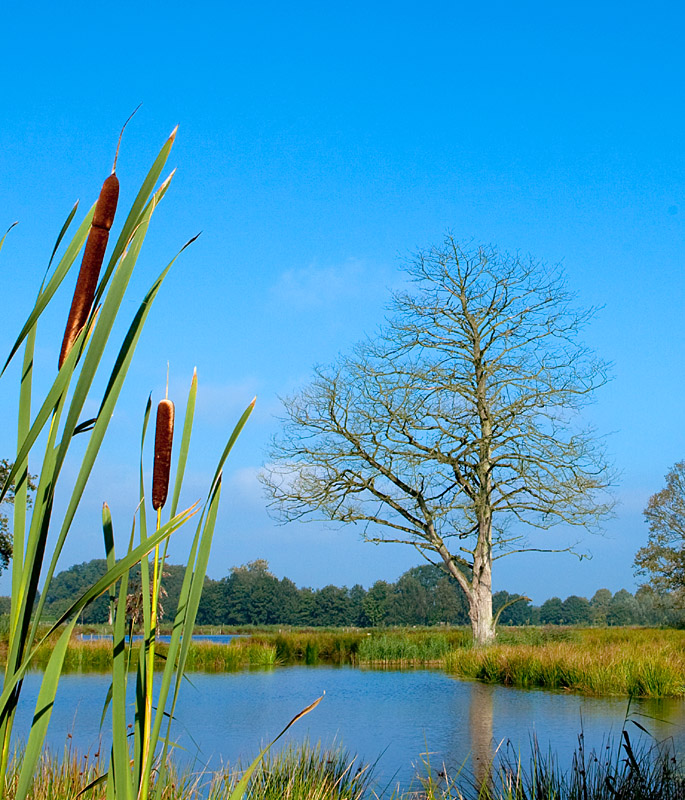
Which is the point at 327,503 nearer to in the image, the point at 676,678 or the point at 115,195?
the point at 676,678

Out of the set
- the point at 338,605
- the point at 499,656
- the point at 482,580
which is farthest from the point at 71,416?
the point at 338,605

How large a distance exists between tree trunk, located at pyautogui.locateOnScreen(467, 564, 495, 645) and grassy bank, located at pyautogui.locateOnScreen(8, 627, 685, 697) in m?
0.40

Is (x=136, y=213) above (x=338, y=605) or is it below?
above

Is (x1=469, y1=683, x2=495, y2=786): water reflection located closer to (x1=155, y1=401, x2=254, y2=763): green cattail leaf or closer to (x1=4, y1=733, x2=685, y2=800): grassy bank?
(x1=4, y1=733, x2=685, y2=800): grassy bank

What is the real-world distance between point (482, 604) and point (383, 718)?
30.9 feet

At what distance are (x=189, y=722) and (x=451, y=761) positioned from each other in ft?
11.1

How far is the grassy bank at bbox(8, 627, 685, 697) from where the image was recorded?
1060 cm

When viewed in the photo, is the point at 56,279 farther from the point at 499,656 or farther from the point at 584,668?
the point at 499,656

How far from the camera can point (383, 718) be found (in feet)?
28.6

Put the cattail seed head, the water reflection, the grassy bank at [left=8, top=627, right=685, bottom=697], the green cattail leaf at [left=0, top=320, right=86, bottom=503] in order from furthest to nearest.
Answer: the grassy bank at [left=8, top=627, right=685, bottom=697] < the water reflection < the cattail seed head < the green cattail leaf at [left=0, top=320, right=86, bottom=503]

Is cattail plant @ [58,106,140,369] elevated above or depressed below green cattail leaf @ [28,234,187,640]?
above

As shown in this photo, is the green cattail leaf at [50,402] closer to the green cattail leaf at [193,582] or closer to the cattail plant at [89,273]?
the cattail plant at [89,273]

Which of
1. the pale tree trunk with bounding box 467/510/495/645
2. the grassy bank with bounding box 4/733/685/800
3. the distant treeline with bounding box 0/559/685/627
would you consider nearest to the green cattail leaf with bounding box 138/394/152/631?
the grassy bank with bounding box 4/733/685/800

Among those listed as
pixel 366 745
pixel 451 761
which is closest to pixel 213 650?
pixel 366 745
